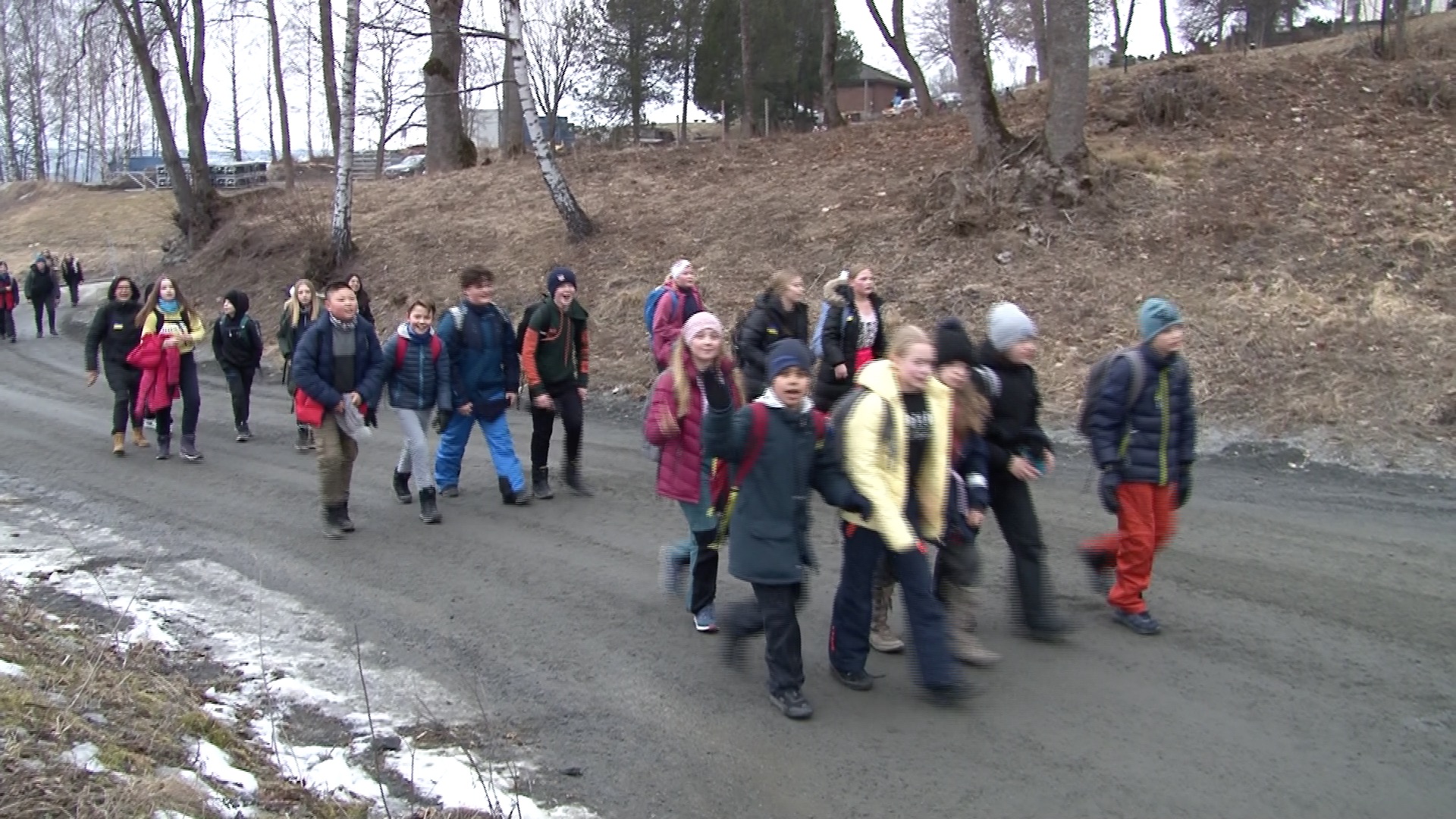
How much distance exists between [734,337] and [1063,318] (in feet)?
19.0

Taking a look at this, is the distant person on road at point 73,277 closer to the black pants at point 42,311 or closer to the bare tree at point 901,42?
the black pants at point 42,311

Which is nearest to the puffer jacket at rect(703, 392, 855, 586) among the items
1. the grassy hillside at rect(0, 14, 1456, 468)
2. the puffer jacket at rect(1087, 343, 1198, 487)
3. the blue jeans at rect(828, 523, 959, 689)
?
the blue jeans at rect(828, 523, 959, 689)

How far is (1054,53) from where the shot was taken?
1581cm

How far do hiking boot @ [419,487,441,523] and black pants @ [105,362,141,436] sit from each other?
4.69 meters

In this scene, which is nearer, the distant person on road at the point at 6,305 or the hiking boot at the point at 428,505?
the hiking boot at the point at 428,505

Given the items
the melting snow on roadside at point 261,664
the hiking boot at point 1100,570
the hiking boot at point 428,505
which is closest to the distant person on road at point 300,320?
the hiking boot at point 428,505

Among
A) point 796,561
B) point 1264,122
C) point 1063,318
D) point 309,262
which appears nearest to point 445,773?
point 796,561

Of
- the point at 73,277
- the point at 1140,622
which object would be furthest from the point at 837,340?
the point at 73,277

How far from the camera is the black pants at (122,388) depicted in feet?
38.7

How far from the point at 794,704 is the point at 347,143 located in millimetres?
17683

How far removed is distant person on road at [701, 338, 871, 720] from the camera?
5234 millimetres

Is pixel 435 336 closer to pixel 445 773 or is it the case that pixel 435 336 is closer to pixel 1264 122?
pixel 445 773

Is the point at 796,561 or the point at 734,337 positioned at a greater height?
the point at 734,337

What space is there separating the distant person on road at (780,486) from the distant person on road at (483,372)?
14.1 ft
